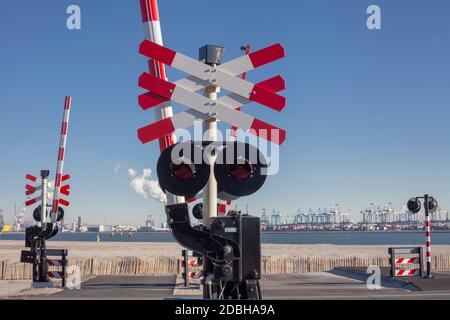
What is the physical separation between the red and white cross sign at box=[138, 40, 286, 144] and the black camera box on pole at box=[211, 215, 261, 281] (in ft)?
3.05

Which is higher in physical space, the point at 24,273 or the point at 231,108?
the point at 231,108

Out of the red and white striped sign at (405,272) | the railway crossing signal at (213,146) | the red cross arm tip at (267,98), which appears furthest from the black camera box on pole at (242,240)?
the red and white striped sign at (405,272)

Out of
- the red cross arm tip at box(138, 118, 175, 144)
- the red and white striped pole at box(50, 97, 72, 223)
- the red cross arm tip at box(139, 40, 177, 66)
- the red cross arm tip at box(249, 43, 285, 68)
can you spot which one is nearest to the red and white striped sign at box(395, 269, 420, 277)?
the red and white striped pole at box(50, 97, 72, 223)

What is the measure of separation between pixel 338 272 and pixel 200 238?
67.7 ft

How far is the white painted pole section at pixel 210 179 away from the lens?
18.3ft

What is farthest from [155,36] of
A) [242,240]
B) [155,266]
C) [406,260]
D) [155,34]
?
[155,266]

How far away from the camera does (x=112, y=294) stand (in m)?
17.1

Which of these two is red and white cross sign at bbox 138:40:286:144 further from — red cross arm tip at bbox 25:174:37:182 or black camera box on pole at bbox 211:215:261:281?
red cross arm tip at bbox 25:174:37:182

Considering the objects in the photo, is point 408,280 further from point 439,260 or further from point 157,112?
point 157,112

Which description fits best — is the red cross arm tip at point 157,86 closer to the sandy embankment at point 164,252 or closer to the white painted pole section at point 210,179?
the white painted pole section at point 210,179

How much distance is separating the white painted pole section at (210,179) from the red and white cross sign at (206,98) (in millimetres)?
109

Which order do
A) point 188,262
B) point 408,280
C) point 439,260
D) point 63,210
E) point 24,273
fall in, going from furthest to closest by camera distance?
point 439,260 → point 24,273 → point 188,262 → point 408,280 → point 63,210
